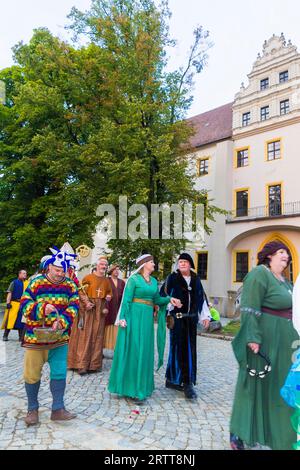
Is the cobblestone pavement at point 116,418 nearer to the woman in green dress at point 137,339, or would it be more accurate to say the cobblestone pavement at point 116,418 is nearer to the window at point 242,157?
the woman in green dress at point 137,339

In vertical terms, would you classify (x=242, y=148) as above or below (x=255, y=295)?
above

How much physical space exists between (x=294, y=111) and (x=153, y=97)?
30.7 feet

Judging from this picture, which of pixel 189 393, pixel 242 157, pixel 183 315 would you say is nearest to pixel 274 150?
pixel 242 157

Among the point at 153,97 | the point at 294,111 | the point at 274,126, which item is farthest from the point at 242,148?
the point at 153,97

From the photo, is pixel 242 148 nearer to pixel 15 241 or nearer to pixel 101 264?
pixel 15 241

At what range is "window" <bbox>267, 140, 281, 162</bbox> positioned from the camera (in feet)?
72.7

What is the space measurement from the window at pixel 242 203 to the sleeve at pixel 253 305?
20.8m

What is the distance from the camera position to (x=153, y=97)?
55.2ft

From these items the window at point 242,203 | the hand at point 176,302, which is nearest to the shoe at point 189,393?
the hand at point 176,302

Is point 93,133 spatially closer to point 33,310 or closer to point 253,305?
point 33,310

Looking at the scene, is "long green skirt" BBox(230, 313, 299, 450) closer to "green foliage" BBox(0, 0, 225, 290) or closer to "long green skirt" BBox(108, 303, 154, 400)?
"long green skirt" BBox(108, 303, 154, 400)

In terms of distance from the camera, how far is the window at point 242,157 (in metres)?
23.7

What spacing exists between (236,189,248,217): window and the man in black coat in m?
18.8

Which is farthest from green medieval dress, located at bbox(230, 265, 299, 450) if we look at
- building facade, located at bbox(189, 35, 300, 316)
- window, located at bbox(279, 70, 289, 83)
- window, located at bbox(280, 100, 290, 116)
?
window, located at bbox(279, 70, 289, 83)
